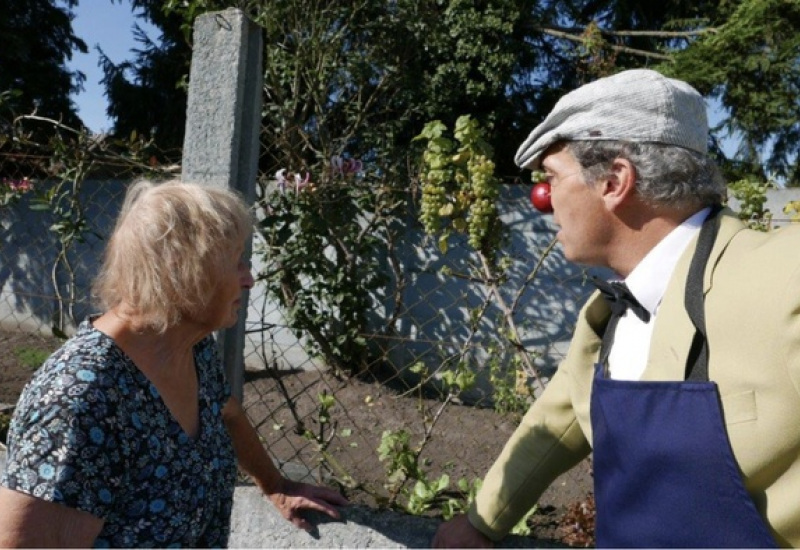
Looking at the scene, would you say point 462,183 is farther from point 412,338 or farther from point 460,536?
point 412,338

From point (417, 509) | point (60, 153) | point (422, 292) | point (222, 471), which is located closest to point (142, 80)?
point (422, 292)

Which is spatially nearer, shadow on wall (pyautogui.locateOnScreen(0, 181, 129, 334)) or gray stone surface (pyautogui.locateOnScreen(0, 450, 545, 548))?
gray stone surface (pyautogui.locateOnScreen(0, 450, 545, 548))

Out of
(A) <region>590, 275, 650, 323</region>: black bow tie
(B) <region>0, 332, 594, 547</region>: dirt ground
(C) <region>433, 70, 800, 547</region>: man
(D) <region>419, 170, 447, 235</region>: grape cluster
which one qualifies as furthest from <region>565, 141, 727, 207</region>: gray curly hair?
(D) <region>419, 170, 447, 235</region>: grape cluster

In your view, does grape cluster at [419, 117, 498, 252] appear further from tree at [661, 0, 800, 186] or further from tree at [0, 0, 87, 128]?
tree at [0, 0, 87, 128]

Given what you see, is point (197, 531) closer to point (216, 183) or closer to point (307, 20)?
point (216, 183)

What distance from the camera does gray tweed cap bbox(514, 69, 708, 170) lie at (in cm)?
143

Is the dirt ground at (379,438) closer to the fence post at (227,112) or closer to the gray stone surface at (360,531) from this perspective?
the gray stone surface at (360,531)

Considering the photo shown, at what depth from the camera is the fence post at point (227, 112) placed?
230cm

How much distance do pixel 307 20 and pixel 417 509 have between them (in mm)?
4031

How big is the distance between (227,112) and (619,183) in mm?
1230

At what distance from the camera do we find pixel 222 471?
1.80 metres

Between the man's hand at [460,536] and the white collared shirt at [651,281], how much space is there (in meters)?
0.58

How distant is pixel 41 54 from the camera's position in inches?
453

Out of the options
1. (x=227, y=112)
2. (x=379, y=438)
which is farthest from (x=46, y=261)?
(x=227, y=112)
